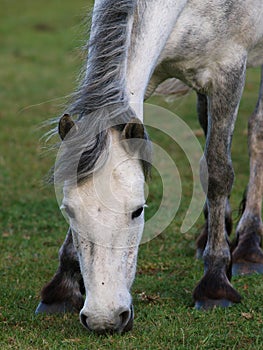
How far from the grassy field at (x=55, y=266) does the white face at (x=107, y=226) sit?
0.23m

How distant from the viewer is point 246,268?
6078 millimetres

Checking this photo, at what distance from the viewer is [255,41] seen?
18.1 feet

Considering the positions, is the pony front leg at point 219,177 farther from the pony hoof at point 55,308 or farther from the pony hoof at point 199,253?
the pony hoof at point 199,253

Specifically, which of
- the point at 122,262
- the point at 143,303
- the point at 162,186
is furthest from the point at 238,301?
the point at 162,186

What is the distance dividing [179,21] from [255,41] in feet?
2.69

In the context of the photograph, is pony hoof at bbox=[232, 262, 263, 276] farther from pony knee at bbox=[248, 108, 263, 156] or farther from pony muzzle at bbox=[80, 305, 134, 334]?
pony muzzle at bbox=[80, 305, 134, 334]

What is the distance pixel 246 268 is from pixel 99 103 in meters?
2.46

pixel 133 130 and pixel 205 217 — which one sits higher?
pixel 133 130

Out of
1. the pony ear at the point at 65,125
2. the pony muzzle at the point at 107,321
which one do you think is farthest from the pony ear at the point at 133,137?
the pony muzzle at the point at 107,321

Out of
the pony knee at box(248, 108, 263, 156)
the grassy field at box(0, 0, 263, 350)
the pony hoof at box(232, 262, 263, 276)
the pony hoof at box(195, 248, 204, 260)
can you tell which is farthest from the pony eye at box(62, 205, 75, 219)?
the pony knee at box(248, 108, 263, 156)

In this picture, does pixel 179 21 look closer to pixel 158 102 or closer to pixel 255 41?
pixel 255 41

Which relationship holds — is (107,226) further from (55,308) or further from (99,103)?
(55,308)

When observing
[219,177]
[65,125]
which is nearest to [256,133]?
[219,177]

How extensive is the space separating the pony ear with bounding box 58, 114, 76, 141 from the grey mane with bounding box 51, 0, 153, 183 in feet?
0.11
